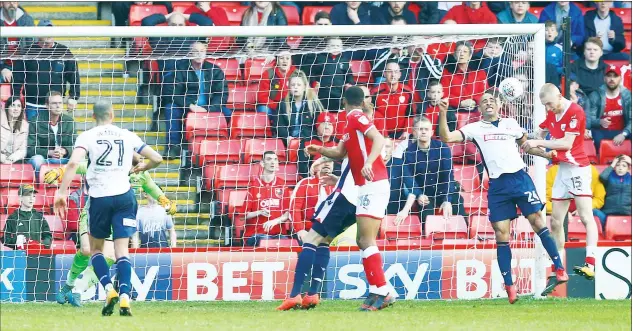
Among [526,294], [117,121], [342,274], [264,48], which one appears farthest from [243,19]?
[526,294]

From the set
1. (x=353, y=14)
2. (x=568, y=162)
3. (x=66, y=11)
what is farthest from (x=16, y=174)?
(x=568, y=162)

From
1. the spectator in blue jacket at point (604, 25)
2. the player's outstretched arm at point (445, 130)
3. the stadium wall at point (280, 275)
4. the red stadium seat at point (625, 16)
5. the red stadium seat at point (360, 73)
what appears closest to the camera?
the player's outstretched arm at point (445, 130)

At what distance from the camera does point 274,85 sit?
14453mm

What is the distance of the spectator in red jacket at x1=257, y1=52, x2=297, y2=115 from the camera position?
47.0 ft

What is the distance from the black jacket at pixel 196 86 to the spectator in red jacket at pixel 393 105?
74.5 inches

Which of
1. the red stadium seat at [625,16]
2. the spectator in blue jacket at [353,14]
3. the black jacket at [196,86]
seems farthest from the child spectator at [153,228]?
the red stadium seat at [625,16]

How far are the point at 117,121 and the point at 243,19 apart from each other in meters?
2.29

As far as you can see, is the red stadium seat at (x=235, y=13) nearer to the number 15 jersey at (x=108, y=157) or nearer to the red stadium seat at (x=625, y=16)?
the red stadium seat at (x=625, y=16)

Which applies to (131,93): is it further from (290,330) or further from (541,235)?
(290,330)

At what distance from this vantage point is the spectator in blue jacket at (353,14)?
15938 millimetres

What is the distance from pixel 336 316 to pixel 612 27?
851 centimetres

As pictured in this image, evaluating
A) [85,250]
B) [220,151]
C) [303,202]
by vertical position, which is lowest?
[85,250]

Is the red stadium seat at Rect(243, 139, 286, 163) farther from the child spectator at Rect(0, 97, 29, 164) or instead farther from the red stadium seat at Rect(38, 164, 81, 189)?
the child spectator at Rect(0, 97, 29, 164)

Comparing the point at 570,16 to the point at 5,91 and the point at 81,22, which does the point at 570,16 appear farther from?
the point at 5,91
